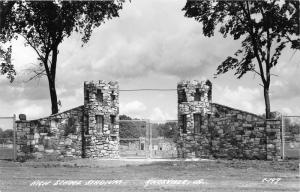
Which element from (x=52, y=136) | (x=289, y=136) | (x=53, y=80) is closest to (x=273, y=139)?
(x=289, y=136)

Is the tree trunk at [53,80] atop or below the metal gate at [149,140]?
atop

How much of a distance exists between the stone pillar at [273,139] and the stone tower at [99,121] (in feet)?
28.1

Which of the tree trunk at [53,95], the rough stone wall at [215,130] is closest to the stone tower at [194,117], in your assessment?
the rough stone wall at [215,130]

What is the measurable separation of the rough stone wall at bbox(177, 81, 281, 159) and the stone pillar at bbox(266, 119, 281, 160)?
33 cm

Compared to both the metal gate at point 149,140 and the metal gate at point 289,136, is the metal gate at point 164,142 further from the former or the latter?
the metal gate at point 289,136

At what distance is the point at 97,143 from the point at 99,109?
6.14 feet

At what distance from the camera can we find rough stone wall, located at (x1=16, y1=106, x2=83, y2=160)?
2700 cm

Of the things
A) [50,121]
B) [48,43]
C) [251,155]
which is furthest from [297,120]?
[48,43]

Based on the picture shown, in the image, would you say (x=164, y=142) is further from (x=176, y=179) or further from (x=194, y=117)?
(x=176, y=179)

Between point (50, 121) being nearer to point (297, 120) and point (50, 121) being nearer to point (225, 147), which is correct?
point (225, 147)

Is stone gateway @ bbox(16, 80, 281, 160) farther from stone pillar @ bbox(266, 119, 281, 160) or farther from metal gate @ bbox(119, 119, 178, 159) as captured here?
metal gate @ bbox(119, 119, 178, 159)

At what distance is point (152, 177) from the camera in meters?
16.9

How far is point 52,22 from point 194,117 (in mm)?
9933

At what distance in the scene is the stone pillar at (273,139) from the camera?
82.7ft
